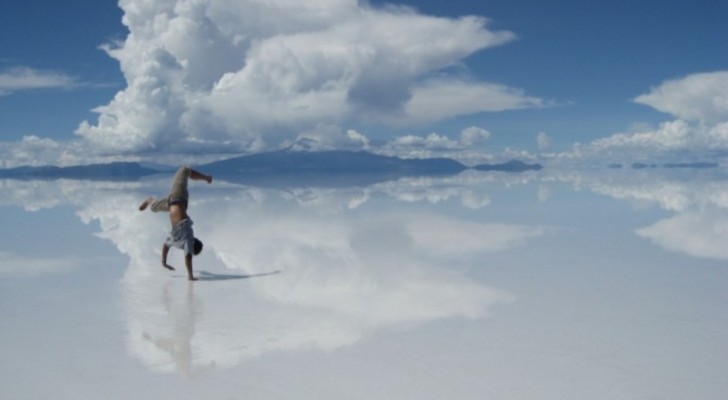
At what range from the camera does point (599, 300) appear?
31.2 ft

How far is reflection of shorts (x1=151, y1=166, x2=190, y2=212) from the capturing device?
11289 mm

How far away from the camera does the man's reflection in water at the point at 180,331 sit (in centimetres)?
650

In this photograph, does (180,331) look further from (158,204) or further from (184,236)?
(158,204)

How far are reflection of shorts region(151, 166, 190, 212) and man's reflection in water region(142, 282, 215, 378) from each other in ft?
5.36

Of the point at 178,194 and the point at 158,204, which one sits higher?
the point at 178,194

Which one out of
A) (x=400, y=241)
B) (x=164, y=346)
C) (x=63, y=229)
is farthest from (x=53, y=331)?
(x=63, y=229)

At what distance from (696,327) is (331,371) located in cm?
501

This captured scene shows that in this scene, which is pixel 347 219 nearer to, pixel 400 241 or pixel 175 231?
pixel 400 241

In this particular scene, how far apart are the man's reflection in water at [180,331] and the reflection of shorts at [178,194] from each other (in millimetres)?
1634

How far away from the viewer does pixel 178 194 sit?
11.4 metres

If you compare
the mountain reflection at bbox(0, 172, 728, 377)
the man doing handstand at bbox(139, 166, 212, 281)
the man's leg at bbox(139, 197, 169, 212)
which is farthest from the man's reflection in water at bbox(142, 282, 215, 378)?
the man's leg at bbox(139, 197, 169, 212)

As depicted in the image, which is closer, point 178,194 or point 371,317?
point 371,317

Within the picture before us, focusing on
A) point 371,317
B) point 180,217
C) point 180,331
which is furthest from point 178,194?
point 371,317

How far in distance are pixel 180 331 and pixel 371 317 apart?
8.54ft
